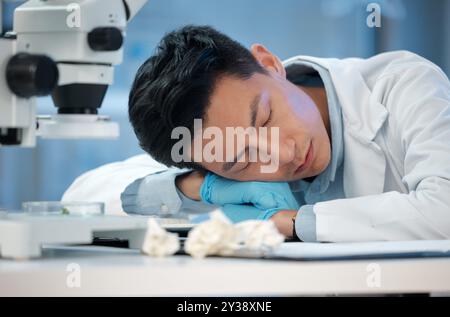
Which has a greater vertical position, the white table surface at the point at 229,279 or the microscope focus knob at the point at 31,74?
the microscope focus knob at the point at 31,74

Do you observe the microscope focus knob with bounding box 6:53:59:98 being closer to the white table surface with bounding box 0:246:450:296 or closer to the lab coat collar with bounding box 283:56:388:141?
the white table surface with bounding box 0:246:450:296

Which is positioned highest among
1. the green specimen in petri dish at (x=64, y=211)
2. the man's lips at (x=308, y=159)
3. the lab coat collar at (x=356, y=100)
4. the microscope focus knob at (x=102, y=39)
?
the microscope focus knob at (x=102, y=39)

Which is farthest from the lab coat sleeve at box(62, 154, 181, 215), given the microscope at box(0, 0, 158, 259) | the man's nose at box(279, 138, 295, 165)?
the microscope at box(0, 0, 158, 259)

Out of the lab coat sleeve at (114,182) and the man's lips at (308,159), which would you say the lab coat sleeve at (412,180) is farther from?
the lab coat sleeve at (114,182)

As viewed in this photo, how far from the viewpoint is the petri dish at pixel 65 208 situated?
109 centimetres

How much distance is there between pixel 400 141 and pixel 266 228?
66 cm

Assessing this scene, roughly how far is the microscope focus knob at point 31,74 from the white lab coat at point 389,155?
0.45m

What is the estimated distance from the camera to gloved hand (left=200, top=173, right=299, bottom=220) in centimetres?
154

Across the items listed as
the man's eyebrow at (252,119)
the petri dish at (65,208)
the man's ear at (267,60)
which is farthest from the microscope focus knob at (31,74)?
the man's ear at (267,60)

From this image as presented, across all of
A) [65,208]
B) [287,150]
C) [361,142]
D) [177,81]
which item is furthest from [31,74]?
[361,142]

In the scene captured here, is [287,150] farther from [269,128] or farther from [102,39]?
[102,39]

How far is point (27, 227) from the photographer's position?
949 mm

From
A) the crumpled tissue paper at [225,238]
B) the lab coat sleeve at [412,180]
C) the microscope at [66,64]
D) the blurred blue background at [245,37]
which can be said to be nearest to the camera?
the crumpled tissue paper at [225,238]

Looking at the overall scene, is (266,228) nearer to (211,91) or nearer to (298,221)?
(298,221)
